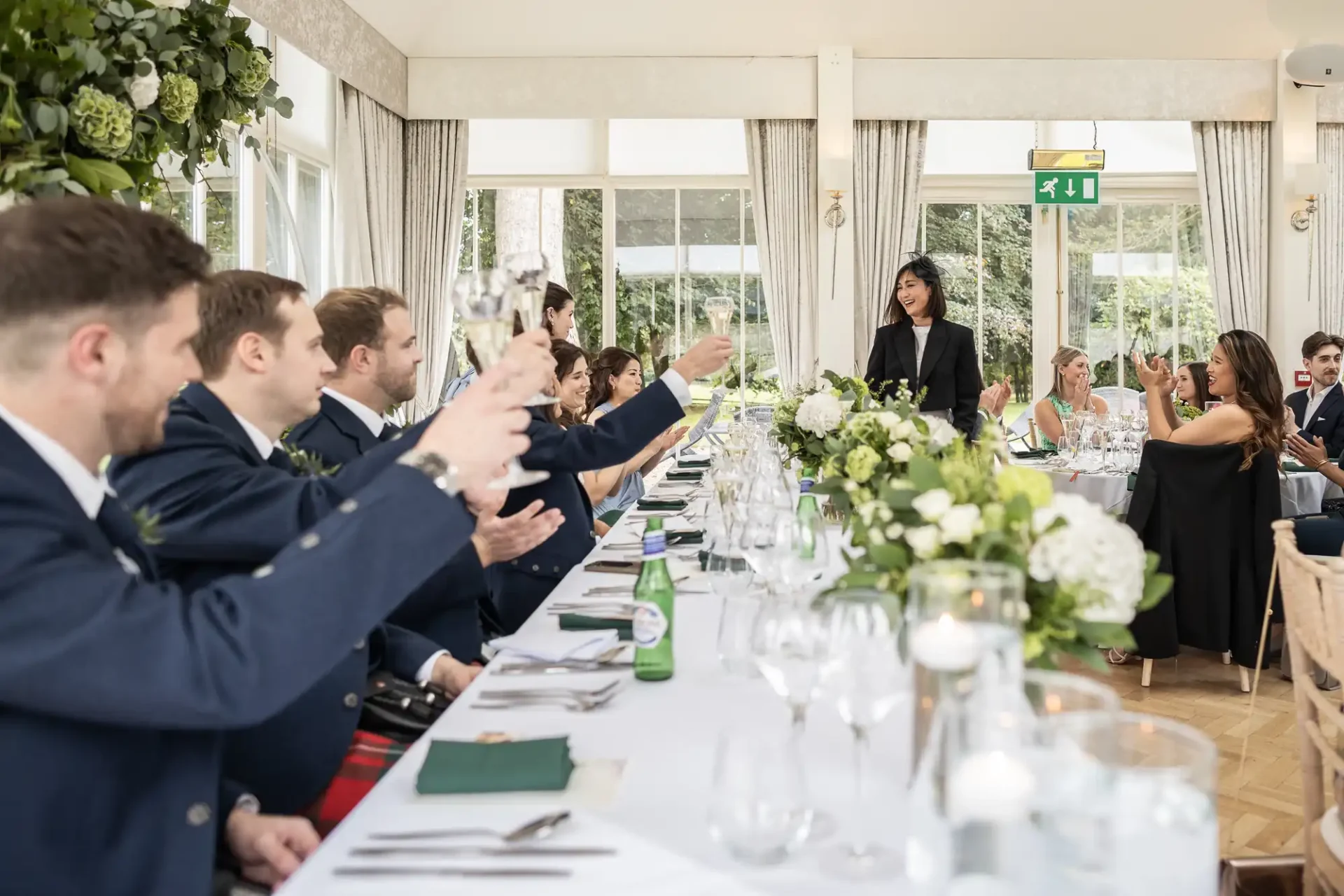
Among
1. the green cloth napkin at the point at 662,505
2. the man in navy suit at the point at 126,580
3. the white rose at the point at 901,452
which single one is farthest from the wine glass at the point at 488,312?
the green cloth napkin at the point at 662,505

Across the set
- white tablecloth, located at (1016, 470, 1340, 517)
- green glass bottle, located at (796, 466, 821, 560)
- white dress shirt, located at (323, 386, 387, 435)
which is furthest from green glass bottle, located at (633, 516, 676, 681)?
white tablecloth, located at (1016, 470, 1340, 517)

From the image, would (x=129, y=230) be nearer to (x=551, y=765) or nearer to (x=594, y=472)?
(x=551, y=765)

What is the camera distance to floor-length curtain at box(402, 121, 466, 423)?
8320 mm

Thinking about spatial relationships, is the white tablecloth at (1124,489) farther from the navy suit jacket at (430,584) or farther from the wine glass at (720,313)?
the navy suit jacket at (430,584)

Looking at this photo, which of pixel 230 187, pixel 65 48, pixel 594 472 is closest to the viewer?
pixel 65 48

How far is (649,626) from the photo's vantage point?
1672 millimetres

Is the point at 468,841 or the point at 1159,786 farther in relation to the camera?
the point at 468,841

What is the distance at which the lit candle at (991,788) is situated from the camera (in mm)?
854

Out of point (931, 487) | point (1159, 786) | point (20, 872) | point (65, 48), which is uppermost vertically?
point (65, 48)

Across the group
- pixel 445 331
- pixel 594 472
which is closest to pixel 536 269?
pixel 594 472

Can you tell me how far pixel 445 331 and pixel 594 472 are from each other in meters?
4.36

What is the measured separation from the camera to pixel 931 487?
126cm

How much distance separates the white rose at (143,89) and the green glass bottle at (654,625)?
1384mm

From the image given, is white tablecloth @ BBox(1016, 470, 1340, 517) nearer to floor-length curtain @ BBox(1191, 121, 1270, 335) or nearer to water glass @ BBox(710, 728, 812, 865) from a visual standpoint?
floor-length curtain @ BBox(1191, 121, 1270, 335)
